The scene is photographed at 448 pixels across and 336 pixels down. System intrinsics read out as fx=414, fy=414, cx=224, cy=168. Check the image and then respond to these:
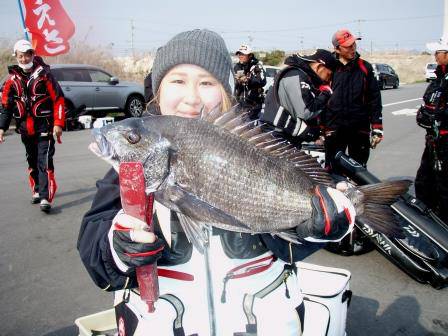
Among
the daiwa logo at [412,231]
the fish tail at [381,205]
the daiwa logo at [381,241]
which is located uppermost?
the fish tail at [381,205]

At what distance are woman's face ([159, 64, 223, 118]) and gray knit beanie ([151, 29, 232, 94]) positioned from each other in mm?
28

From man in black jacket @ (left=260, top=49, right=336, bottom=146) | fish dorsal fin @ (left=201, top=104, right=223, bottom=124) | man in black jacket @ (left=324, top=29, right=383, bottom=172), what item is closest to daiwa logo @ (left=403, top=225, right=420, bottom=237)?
man in black jacket @ (left=260, top=49, right=336, bottom=146)

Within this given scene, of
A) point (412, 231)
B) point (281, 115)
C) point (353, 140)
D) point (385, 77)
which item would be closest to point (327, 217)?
point (281, 115)

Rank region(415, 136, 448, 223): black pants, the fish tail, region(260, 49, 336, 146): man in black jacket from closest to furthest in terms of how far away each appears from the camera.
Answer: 1. the fish tail
2. region(260, 49, 336, 146): man in black jacket
3. region(415, 136, 448, 223): black pants

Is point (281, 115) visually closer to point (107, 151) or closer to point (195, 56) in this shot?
point (195, 56)

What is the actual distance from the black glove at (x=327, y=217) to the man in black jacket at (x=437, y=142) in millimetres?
3696

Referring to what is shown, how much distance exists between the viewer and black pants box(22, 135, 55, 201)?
18.6 feet

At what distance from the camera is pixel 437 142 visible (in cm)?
505

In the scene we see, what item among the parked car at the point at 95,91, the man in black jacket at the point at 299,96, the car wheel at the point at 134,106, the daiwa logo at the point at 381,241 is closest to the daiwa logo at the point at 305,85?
the man in black jacket at the point at 299,96

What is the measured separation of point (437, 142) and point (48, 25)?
1282 cm

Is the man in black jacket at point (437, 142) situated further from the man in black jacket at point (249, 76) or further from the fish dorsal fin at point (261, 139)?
the man in black jacket at point (249, 76)

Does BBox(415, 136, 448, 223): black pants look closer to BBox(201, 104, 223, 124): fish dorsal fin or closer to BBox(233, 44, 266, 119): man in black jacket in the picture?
BBox(201, 104, 223, 124): fish dorsal fin

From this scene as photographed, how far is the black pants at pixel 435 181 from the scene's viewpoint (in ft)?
16.0

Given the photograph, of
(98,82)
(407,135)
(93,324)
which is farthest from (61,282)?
(98,82)
